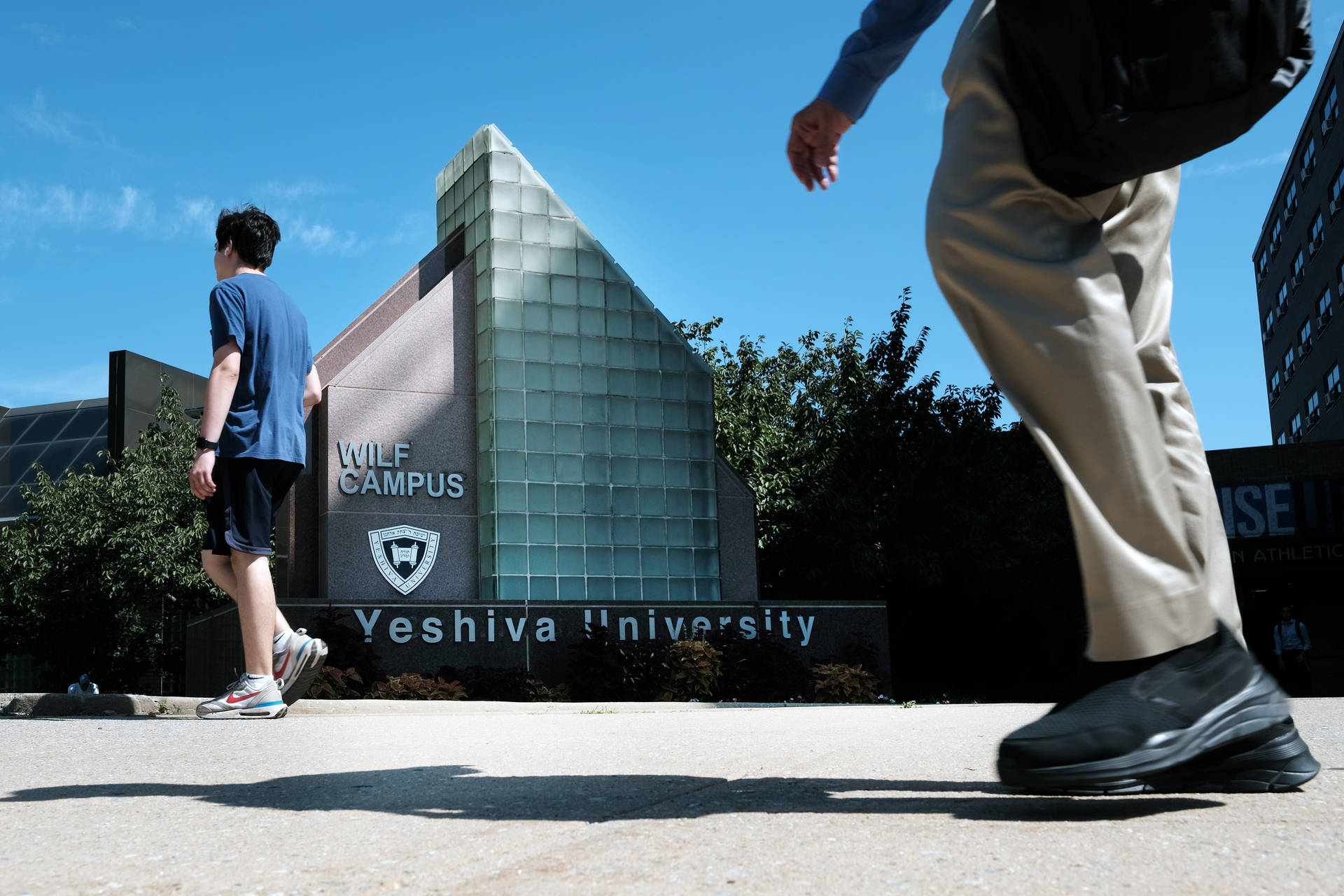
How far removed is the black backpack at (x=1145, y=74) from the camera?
5.47ft

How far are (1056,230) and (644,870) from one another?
116 cm

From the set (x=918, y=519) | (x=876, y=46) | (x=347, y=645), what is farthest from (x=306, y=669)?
(x=918, y=519)

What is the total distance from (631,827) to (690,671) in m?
11.8

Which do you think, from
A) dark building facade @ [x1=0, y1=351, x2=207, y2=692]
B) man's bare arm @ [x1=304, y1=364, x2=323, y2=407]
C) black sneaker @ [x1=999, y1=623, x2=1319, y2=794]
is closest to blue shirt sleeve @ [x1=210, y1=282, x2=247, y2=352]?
man's bare arm @ [x1=304, y1=364, x2=323, y2=407]

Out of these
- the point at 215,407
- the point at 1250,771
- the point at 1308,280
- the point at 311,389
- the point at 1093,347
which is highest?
the point at 1308,280

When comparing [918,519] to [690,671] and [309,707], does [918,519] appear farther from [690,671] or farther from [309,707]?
[309,707]

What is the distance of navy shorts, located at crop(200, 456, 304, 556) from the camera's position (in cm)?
454

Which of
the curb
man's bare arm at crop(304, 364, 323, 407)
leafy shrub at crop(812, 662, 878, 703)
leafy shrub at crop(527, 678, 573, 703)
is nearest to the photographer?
man's bare arm at crop(304, 364, 323, 407)

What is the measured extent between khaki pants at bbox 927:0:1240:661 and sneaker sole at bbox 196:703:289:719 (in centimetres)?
357

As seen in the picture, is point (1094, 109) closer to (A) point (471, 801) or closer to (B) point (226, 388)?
(A) point (471, 801)

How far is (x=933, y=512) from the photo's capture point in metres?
23.5

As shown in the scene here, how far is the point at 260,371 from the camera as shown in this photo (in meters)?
4.85

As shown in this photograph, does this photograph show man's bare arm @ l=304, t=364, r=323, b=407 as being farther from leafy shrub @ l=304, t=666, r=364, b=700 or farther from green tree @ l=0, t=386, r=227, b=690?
green tree @ l=0, t=386, r=227, b=690

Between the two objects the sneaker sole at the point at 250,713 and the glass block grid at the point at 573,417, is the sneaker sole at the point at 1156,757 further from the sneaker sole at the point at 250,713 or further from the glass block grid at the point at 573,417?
the glass block grid at the point at 573,417
